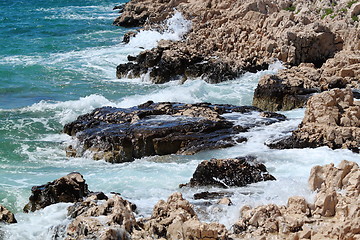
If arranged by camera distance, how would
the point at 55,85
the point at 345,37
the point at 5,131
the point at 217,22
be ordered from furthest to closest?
the point at 217,22 < the point at 55,85 < the point at 345,37 < the point at 5,131

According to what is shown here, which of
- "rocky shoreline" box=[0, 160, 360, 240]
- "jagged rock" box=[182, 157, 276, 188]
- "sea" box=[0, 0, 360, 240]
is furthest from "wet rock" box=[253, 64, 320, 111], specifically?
"rocky shoreline" box=[0, 160, 360, 240]

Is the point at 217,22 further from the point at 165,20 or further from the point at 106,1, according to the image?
the point at 106,1

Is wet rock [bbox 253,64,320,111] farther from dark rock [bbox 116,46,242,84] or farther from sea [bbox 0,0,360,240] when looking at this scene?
dark rock [bbox 116,46,242,84]

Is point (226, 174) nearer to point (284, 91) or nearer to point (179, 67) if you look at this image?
point (284, 91)

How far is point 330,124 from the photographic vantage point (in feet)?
53.3

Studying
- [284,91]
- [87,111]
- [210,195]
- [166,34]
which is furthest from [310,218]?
[166,34]

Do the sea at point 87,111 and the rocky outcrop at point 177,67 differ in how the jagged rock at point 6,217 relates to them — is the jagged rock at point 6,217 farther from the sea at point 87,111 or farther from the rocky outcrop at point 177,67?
the rocky outcrop at point 177,67

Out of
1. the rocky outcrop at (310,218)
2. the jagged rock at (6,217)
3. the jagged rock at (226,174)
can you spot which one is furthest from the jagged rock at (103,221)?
the jagged rock at (226,174)

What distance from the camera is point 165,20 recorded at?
1486 inches

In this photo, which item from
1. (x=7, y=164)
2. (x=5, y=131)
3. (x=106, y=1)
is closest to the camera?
(x=7, y=164)

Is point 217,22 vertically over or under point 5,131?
over

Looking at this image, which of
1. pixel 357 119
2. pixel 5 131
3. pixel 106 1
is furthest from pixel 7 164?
pixel 106 1

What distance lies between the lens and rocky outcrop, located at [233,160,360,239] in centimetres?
915

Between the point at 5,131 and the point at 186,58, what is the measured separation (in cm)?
967
